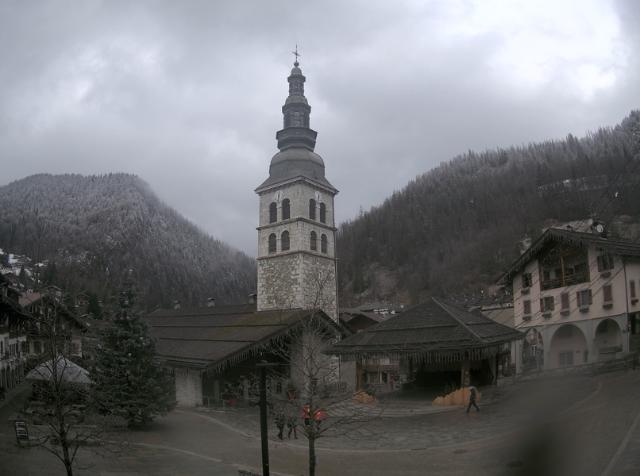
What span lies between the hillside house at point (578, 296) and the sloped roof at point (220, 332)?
12.5 m

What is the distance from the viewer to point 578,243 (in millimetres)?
29328

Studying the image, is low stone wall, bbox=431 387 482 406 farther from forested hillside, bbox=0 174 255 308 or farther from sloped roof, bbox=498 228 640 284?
forested hillside, bbox=0 174 255 308

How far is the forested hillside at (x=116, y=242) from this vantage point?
110375mm

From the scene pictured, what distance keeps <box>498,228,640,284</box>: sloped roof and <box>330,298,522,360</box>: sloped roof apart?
16.5 ft

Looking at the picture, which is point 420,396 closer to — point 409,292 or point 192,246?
point 409,292

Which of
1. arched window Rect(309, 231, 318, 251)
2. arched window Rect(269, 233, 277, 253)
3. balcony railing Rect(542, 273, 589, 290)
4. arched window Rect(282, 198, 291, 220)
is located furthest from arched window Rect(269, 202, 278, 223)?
balcony railing Rect(542, 273, 589, 290)

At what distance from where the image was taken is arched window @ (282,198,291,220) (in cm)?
4088

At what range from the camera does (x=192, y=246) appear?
5541 inches

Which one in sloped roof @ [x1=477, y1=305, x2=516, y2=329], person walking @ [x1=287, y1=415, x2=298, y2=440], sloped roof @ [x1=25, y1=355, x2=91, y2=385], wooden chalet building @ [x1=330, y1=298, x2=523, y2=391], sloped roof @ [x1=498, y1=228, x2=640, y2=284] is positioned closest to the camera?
sloped roof @ [x1=25, y1=355, x2=91, y2=385]

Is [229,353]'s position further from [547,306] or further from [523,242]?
[523,242]

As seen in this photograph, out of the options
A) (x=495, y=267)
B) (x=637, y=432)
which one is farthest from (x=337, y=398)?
(x=495, y=267)

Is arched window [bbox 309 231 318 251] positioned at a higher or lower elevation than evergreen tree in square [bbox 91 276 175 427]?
higher

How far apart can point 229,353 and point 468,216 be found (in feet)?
351

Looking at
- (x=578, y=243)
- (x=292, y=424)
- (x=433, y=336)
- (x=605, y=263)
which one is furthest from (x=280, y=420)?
(x=605, y=263)
